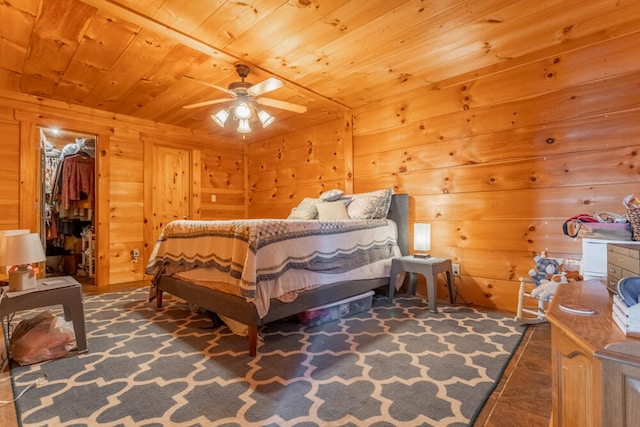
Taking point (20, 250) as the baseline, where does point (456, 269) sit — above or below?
below

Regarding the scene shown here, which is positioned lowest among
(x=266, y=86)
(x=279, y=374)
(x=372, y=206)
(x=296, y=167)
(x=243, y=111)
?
(x=279, y=374)

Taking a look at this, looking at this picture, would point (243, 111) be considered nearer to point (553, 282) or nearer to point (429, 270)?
point (429, 270)

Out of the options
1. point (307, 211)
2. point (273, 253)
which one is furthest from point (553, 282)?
point (307, 211)

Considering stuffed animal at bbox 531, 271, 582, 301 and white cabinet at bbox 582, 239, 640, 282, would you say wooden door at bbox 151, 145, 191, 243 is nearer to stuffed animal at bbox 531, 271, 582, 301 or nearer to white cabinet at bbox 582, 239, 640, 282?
stuffed animal at bbox 531, 271, 582, 301

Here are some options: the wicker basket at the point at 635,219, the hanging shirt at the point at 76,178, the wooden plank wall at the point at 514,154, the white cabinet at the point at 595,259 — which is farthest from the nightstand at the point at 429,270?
the hanging shirt at the point at 76,178

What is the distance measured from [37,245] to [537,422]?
8.90ft

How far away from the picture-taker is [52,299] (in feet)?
6.09

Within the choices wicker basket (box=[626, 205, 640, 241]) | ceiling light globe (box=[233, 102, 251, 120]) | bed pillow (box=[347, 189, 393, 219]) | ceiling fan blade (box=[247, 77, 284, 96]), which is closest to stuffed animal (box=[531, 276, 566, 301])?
wicker basket (box=[626, 205, 640, 241])

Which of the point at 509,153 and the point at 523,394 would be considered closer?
the point at 523,394

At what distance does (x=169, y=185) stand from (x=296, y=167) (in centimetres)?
192

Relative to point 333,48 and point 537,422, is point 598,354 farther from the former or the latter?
point 333,48

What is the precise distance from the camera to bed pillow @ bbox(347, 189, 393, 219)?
324cm

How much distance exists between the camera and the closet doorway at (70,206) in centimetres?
444

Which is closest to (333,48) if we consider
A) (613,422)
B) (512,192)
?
(512,192)
